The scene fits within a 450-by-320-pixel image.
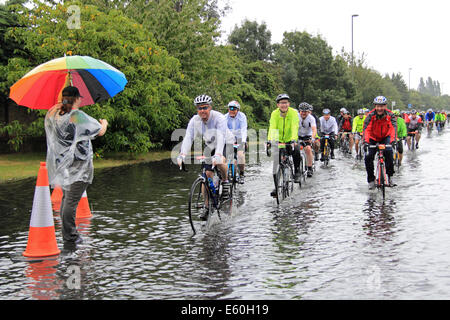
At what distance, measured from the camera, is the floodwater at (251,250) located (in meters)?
5.59

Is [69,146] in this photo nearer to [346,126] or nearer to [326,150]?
[326,150]

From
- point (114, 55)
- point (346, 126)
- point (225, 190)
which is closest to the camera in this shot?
point (225, 190)

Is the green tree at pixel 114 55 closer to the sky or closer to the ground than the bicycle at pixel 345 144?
closer to the sky

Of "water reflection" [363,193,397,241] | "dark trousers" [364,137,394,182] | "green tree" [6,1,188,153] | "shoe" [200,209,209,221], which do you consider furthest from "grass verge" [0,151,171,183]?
"water reflection" [363,193,397,241]

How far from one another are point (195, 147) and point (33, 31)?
1050 centimetres

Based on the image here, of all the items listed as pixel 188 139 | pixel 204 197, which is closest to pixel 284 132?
pixel 188 139

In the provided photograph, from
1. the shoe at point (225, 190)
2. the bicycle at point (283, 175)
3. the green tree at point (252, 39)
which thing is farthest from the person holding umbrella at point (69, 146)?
the green tree at point (252, 39)

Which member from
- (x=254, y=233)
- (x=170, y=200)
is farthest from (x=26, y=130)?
(x=254, y=233)

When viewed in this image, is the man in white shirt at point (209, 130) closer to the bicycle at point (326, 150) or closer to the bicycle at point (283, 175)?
the bicycle at point (283, 175)

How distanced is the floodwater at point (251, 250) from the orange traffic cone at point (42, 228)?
0.19 meters

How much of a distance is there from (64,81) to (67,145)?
1.29 m

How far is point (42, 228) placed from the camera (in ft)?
23.5

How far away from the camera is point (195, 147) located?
99.6 feet

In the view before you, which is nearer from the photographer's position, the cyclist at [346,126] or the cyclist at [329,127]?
the cyclist at [329,127]
